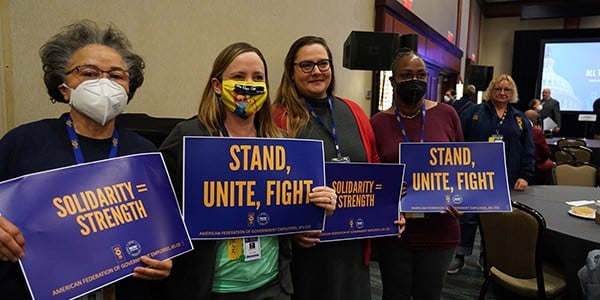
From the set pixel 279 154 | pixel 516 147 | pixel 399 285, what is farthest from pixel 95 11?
pixel 516 147

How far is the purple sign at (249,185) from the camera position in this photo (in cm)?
123

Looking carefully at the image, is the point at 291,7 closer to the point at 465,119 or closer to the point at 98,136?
the point at 465,119

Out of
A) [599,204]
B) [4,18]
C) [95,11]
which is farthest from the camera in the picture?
[599,204]

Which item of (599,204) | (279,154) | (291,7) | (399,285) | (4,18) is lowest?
Result: (399,285)

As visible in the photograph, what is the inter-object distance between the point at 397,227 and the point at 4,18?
197 cm

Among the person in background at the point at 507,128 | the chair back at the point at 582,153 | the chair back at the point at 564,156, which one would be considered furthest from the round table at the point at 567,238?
the chair back at the point at 582,153

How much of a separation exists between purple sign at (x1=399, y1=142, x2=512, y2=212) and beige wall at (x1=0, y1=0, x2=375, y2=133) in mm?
1675

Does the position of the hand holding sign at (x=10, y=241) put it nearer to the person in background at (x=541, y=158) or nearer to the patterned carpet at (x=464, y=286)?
the patterned carpet at (x=464, y=286)

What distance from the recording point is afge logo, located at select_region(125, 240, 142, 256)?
3.55ft

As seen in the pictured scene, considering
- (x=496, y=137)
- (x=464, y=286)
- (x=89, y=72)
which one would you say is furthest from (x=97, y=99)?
(x=464, y=286)

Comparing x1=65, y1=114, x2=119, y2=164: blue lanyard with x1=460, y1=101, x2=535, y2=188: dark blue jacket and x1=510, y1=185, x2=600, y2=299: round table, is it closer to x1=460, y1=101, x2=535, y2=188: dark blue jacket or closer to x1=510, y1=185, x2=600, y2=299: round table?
x1=510, y1=185, x2=600, y2=299: round table

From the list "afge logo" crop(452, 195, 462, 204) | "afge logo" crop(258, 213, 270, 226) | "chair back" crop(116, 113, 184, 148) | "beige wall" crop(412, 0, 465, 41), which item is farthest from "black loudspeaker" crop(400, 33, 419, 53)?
"afge logo" crop(258, 213, 270, 226)

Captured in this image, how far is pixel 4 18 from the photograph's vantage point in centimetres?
179

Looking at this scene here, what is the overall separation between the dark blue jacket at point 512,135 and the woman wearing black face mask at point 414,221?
1.61 meters
